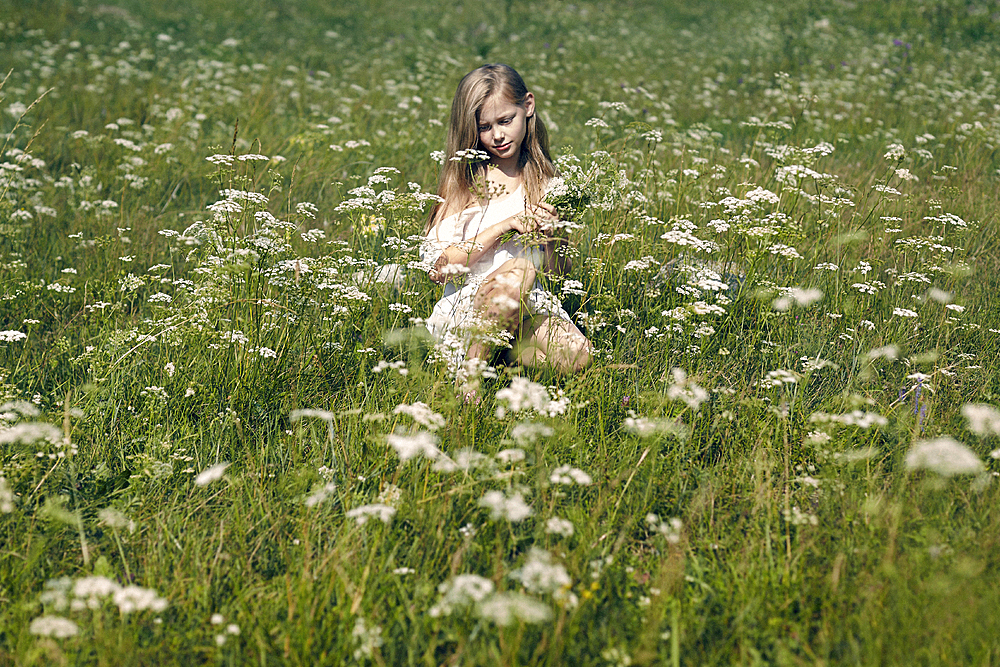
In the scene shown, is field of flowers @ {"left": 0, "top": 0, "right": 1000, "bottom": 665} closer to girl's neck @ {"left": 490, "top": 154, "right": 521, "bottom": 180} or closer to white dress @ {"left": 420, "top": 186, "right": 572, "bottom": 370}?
white dress @ {"left": 420, "top": 186, "right": 572, "bottom": 370}

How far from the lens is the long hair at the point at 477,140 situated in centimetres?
385

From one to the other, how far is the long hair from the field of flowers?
0.37 metres

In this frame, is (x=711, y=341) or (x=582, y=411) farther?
(x=711, y=341)

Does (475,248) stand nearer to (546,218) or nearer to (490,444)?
(546,218)

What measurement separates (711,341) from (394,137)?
3.93m

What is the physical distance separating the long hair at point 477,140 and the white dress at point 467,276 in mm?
101

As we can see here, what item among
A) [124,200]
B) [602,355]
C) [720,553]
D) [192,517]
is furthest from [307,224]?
[720,553]

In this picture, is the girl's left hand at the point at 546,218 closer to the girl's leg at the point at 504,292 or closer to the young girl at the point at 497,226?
the young girl at the point at 497,226

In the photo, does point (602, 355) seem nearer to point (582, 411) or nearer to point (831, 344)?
point (582, 411)

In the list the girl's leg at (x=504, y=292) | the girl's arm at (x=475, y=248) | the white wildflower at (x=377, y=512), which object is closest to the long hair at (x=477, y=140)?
the girl's arm at (x=475, y=248)

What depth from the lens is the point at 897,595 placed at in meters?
1.89

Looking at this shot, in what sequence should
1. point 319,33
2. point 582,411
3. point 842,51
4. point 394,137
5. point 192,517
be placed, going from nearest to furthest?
point 192,517 < point 582,411 < point 394,137 < point 842,51 < point 319,33

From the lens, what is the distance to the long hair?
12.6 feet

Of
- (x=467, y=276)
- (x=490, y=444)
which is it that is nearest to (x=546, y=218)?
(x=467, y=276)
